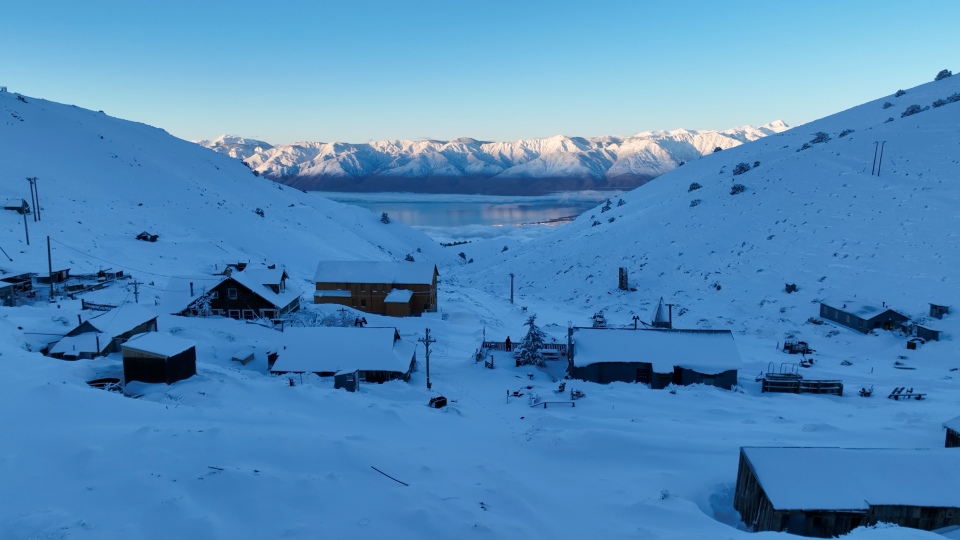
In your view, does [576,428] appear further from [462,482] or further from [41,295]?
[41,295]

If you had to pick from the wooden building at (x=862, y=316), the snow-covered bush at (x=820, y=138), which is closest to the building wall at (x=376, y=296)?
the wooden building at (x=862, y=316)

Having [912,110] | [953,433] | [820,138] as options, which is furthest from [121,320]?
[912,110]

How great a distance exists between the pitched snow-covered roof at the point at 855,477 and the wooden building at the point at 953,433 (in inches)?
179

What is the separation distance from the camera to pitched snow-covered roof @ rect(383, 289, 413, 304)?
38281 millimetres

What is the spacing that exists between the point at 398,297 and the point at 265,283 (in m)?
9.74

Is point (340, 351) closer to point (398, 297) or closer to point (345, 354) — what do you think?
point (345, 354)

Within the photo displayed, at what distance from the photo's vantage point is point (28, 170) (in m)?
56.9

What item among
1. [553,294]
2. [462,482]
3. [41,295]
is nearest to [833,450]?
[462,482]

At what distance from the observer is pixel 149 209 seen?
193ft

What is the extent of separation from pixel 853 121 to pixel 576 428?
73207 millimetres

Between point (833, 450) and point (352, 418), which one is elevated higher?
point (833, 450)

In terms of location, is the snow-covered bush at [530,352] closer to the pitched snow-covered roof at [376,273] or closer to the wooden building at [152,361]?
the pitched snow-covered roof at [376,273]

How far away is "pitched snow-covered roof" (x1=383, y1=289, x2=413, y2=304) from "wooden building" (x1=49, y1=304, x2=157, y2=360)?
16720mm

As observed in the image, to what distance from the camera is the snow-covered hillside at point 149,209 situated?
44188 mm
